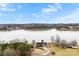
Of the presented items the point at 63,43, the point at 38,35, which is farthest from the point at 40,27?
the point at 63,43

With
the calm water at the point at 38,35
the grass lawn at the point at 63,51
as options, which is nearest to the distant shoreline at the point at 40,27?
the calm water at the point at 38,35

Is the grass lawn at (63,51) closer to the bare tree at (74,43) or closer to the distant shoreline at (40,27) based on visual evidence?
the bare tree at (74,43)

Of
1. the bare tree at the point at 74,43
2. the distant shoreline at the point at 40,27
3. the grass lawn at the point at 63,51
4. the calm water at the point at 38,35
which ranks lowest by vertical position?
the grass lawn at the point at 63,51

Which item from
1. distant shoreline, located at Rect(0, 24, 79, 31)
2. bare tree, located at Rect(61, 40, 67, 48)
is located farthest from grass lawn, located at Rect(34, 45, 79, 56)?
distant shoreline, located at Rect(0, 24, 79, 31)

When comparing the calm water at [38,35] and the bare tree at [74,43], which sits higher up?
the calm water at [38,35]

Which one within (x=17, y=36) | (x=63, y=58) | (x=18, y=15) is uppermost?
(x=18, y=15)

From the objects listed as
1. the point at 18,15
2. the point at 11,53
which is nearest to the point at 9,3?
Result: the point at 18,15

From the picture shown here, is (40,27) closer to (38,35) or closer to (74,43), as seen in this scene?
(38,35)

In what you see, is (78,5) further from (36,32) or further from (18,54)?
(18,54)
